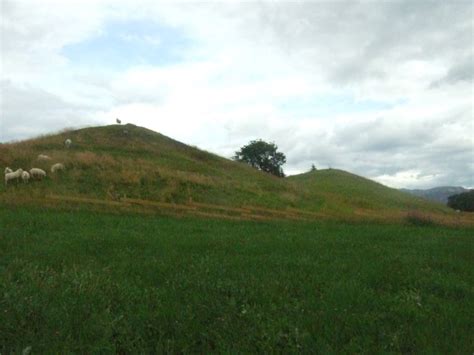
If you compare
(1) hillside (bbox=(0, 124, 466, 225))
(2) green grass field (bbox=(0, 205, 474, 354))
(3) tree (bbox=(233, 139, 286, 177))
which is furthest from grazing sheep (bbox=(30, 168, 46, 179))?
(3) tree (bbox=(233, 139, 286, 177))

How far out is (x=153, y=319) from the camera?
Result: 620 centimetres

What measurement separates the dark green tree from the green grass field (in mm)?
86169

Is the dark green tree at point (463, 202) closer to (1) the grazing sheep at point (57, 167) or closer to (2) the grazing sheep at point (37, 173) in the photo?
(1) the grazing sheep at point (57, 167)

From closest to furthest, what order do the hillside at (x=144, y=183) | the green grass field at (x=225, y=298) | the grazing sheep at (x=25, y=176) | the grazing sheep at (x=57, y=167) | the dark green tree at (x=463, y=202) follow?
the green grass field at (x=225, y=298) < the hillside at (x=144, y=183) < the grazing sheep at (x=25, y=176) < the grazing sheep at (x=57, y=167) < the dark green tree at (x=463, y=202)

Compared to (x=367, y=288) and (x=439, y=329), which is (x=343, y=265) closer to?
(x=367, y=288)

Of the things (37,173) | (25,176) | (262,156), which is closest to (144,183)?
(37,173)

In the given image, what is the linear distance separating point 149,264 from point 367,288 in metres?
4.87

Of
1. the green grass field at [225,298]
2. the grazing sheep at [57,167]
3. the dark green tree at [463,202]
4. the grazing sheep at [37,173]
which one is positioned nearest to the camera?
the green grass field at [225,298]

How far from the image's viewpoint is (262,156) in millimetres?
97125

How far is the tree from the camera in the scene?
3792 inches

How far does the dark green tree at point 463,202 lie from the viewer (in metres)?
88.2

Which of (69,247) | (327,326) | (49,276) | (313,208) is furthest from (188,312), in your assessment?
(313,208)

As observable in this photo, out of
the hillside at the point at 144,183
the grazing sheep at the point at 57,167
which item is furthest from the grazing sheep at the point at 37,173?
the grazing sheep at the point at 57,167

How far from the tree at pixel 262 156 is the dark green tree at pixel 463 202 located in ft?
129
